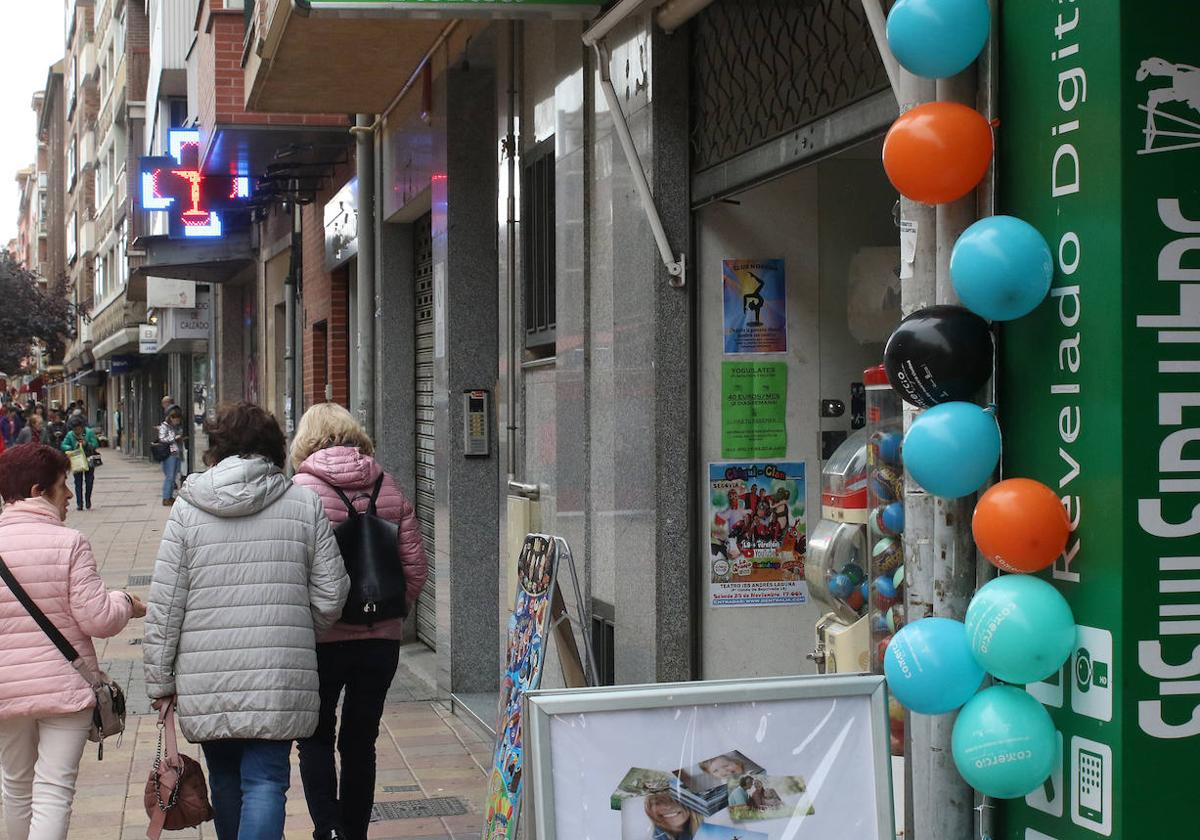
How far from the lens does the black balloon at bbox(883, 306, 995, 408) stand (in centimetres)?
310

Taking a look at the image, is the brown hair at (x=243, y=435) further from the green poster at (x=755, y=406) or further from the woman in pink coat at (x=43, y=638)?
the green poster at (x=755, y=406)

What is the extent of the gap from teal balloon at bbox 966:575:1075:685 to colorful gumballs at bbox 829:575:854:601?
1.50m

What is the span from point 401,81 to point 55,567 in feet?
18.2

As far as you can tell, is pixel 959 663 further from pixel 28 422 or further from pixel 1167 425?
pixel 28 422

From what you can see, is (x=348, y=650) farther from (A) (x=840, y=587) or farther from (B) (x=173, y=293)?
(B) (x=173, y=293)

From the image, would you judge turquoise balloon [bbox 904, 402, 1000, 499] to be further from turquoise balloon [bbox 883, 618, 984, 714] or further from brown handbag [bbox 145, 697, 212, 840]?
brown handbag [bbox 145, 697, 212, 840]

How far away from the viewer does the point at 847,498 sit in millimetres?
4473

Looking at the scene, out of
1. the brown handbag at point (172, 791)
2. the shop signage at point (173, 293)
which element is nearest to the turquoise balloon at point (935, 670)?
Result: the brown handbag at point (172, 791)

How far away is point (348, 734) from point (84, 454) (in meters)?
21.0

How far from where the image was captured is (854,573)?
4.46m

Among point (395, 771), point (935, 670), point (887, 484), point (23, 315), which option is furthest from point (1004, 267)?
point (23, 315)

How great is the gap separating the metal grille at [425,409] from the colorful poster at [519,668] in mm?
5853

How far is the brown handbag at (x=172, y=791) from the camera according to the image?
200 inches

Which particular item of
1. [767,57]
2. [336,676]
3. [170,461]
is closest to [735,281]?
[767,57]
